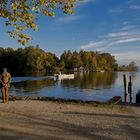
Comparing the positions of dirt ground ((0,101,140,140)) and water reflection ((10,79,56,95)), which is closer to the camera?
dirt ground ((0,101,140,140))

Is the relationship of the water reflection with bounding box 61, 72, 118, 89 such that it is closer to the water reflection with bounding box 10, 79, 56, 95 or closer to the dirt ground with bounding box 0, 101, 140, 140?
the water reflection with bounding box 10, 79, 56, 95

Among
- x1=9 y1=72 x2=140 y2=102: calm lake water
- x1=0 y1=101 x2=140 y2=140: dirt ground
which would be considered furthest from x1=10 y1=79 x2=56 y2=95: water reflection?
x1=0 y1=101 x2=140 y2=140: dirt ground

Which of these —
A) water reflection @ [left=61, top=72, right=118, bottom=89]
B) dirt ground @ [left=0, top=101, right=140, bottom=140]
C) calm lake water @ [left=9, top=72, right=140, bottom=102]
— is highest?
dirt ground @ [left=0, top=101, right=140, bottom=140]

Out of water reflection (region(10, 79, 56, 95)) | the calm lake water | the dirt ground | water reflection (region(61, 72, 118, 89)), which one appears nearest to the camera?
the dirt ground

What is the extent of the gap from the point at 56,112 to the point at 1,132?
6306mm

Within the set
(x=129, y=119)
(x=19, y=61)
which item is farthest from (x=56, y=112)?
(x=19, y=61)

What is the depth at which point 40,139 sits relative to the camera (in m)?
13.0

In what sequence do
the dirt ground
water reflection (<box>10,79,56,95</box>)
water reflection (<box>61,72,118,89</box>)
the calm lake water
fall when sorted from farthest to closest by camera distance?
water reflection (<box>61,72,118,89</box>) → water reflection (<box>10,79,56,95</box>) → the calm lake water → the dirt ground

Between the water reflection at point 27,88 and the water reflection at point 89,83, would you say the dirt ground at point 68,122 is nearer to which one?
the water reflection at point 27,88

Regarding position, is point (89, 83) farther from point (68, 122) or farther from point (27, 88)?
point (68, 122)

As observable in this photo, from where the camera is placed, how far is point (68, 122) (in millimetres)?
16609

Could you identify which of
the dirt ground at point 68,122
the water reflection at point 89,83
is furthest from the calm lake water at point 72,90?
the dirt ground at point 68,122

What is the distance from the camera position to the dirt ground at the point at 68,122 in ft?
45.4

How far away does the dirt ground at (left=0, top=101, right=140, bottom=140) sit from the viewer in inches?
545
